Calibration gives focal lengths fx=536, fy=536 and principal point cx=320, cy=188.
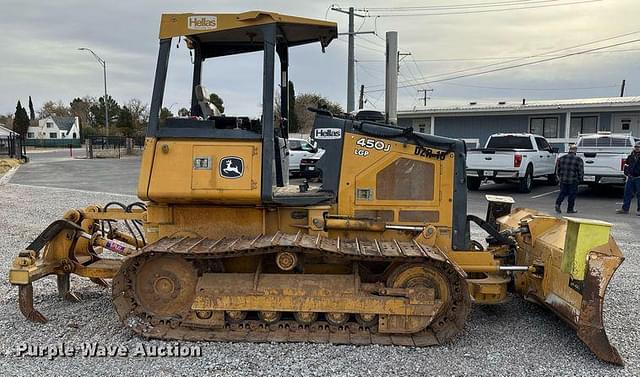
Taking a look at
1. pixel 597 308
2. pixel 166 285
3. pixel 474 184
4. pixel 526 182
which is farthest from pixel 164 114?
pixel 526 182

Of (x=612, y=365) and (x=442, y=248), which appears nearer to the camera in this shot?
(x=612, y=365)

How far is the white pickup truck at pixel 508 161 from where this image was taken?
17.3 meters

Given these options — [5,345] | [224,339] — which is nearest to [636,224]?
[224,339]

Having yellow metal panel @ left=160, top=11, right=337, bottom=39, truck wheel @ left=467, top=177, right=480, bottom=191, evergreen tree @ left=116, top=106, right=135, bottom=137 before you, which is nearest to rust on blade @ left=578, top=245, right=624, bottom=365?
yellow metal panel @ left=160, top=11, right=337, bottom=39

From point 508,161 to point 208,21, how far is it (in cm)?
1439

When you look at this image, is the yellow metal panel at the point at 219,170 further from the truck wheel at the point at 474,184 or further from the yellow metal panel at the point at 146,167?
the truck wheel at the point at 474,184

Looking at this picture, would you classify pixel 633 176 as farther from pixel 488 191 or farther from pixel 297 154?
pixel 297 154

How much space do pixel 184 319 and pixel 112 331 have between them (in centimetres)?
73

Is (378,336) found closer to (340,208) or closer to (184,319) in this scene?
(340,208)

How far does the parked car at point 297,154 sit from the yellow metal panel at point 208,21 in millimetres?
15589

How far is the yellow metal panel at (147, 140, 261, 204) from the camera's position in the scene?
15.2 feet

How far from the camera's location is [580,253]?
448 centimetres

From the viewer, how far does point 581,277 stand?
4441 mm

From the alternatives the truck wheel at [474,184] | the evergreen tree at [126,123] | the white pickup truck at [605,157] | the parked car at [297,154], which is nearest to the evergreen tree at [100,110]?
the evergreen tree at [126,123]
